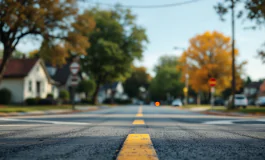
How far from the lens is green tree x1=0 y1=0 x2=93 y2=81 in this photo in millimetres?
19769

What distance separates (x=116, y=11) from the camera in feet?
149

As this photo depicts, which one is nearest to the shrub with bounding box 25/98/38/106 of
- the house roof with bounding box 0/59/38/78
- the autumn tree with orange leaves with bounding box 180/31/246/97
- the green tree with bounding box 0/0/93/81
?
the house roof with bounding box 0/59/38/78

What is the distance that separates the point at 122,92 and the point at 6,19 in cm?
7717

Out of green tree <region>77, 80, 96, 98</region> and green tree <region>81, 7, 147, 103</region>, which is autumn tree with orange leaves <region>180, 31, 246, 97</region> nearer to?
green tree <region>81, 7, 147, 103</region>

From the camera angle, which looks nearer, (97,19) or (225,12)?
(225,12)

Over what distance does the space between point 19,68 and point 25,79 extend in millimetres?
2001

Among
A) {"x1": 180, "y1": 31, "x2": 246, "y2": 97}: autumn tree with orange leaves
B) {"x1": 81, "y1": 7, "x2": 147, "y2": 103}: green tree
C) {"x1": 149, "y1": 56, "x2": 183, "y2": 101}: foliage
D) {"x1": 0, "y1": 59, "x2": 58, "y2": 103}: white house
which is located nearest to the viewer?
{"x1": 0, "y1": 59, "x2": 58, "y2": 103}: white house

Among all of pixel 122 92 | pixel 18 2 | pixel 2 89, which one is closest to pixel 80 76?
pixel 2 89

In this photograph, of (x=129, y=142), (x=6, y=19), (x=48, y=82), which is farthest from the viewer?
(x=48, y=82)

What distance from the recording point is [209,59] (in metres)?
47.1

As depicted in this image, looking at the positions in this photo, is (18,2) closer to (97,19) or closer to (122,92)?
(97,19)

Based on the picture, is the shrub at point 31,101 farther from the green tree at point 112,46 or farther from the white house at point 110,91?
Result: the white house at point 110,91

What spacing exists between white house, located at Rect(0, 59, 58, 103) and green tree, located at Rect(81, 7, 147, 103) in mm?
7407

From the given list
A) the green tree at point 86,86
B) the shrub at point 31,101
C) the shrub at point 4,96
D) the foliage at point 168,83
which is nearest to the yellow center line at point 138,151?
the shrub at point 31,101
